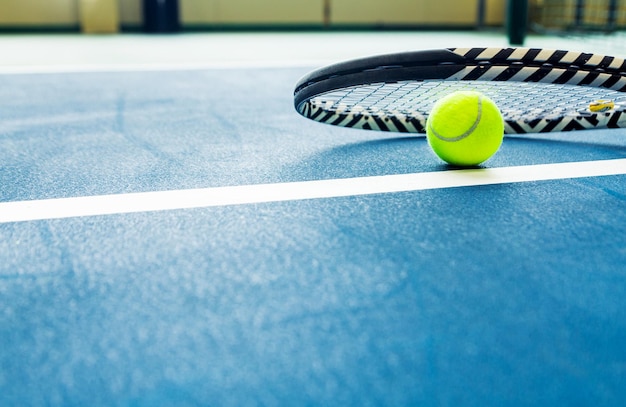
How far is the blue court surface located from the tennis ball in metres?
0.04

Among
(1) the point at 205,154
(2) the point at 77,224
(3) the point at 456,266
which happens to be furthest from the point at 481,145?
(2) the point at 77,224

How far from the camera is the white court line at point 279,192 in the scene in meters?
1.04

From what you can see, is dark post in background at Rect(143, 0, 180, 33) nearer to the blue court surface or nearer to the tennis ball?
the blue court surface

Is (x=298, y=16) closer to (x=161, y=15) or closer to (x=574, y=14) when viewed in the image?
(x=161, y=15)

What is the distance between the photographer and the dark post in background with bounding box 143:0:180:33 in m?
6.72

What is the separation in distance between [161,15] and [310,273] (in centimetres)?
653

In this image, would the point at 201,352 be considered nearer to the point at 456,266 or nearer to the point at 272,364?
the point at 272,364

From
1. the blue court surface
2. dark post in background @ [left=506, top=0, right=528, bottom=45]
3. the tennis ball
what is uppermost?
dark post in background @ [left=506, top=0, right=528, bottom=45]

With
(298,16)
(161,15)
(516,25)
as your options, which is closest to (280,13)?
(298,16)

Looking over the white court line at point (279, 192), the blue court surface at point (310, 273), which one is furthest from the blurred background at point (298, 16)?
the blue court surface at point (310, 273)

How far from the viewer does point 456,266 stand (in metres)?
0.81

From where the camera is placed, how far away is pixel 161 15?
6.75m

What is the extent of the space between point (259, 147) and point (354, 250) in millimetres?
689

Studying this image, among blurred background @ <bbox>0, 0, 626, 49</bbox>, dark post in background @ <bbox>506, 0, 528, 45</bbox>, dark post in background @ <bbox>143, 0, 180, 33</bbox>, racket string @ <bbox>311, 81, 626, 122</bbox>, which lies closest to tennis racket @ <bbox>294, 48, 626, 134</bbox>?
racket string @ <bbox>311, 81, 626, 122</bbox>
